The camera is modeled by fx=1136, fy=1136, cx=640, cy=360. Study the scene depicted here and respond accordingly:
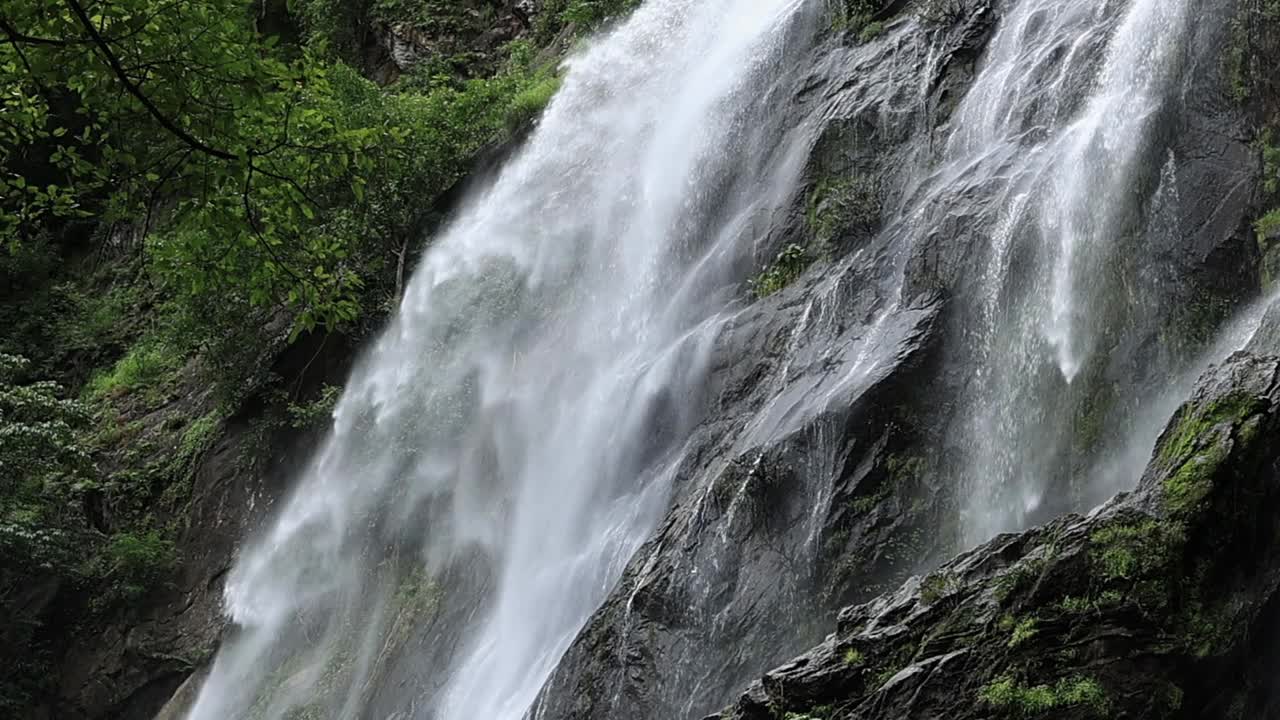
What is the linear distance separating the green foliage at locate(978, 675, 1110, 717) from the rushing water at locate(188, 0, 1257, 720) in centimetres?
239

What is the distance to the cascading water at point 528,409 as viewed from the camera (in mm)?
10328

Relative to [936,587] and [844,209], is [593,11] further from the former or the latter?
[936,587]

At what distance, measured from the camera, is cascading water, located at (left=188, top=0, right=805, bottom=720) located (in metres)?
10.3

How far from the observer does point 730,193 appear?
12.3 m

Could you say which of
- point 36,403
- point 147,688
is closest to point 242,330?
point 36,403

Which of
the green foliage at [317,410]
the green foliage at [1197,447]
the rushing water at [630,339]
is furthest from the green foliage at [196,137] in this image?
the green foliage at [317,410]

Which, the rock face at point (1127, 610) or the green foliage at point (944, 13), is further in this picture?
the green foliage at point (944, 13)

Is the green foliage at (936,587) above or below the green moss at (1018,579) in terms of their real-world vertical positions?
above

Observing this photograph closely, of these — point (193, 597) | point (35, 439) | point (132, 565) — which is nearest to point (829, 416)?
point (193, 597)

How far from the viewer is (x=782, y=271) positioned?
1050cm

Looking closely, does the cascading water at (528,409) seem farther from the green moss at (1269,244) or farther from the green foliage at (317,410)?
the green moss at (1269,244)

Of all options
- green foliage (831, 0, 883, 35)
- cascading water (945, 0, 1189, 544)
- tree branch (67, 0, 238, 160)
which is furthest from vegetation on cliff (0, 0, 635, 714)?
green foliage (831, 0, 883, 35)

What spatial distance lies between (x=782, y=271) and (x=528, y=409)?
3543 millimetres

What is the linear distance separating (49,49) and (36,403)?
1399cm
